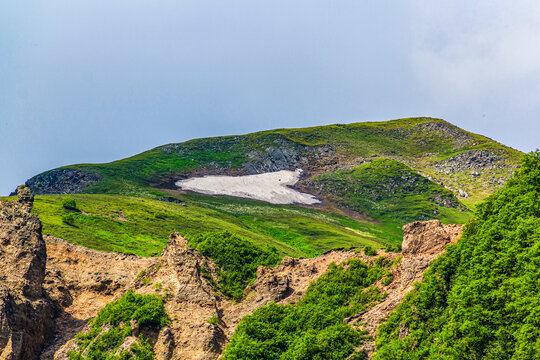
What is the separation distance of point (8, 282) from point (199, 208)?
351 ft

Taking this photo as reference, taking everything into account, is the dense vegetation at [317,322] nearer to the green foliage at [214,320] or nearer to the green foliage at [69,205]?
the green foliage at [214,320]

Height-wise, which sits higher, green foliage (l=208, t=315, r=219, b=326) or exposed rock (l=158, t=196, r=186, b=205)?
exposed rock (l=158, t=196, r=186, b=205)

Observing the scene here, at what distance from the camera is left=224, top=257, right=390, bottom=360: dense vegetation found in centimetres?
3946

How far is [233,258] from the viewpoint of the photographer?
6275cm

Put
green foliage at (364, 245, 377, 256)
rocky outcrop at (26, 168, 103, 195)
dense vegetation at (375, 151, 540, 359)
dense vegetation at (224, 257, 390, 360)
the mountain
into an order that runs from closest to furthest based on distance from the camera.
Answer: dense vegetation at (375, 151, 540, 359) < the mountain < dense vegetation at (224, 257, 390, 360) < green foliage at (364, 245, 377, 256) < rocky outcrop at (26, 168, 103, 195)

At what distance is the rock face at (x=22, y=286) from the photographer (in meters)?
41.8

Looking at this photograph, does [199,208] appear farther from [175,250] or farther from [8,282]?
[8,282]

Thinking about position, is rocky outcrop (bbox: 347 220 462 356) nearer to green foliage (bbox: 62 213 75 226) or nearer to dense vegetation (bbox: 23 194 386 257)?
dense vegetation (bbox: 23 194 386 257)

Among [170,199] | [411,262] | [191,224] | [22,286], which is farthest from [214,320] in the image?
[170,199]

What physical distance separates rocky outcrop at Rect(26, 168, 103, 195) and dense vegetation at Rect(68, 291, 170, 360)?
5570 inches

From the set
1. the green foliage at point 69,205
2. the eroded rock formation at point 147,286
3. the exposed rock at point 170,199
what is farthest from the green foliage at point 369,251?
the exposed rock at point 170,199

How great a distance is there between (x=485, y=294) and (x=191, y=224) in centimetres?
9422

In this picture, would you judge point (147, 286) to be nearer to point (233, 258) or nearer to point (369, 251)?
point (233, 258)

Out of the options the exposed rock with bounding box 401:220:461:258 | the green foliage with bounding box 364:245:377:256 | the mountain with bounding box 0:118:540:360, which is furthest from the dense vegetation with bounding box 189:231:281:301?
the exposed rock with bounding box 401:220:461:258
